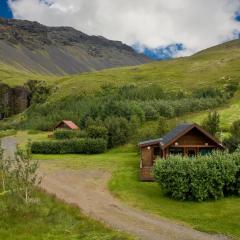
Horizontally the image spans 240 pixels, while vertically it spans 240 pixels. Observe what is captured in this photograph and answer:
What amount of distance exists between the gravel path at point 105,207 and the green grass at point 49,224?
89.7 inches

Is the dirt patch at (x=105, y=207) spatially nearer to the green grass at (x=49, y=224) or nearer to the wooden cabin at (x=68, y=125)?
the green grass at (x=49, y=224)

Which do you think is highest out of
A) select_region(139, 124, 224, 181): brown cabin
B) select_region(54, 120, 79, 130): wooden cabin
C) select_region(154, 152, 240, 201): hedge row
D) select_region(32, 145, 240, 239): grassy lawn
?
select_region(54, 120, 79, 130): wooden cabin

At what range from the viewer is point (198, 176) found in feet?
129

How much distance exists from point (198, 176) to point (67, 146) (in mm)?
41152

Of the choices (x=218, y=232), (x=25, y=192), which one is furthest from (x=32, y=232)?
(x=218, y=232)

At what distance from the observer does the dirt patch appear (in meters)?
28.6

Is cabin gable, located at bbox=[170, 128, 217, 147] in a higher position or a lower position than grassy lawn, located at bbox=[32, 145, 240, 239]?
higher

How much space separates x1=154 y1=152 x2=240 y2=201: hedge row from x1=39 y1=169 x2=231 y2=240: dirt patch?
4.84m

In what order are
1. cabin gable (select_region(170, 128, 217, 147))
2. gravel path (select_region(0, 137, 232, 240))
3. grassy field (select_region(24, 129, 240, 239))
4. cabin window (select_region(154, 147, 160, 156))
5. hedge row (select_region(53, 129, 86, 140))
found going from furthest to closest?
1. hedge row (select_region(53, 129, 86, 140))
2. cabin window (select_region(154, 147, 160, 156))
3. cabin gable (select_region(170, 128, 217, 147))
4. grassy field (select_region(24, 129, 240, 239))
5. gravel path (select_region(0, 137, 232, 240))

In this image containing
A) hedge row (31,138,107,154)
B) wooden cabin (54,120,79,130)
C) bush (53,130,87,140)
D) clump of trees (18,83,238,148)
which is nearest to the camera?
hedge row (31,138,107,154)

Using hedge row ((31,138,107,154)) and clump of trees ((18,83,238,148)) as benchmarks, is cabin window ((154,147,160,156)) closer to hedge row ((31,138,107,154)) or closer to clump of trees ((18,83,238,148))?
clump of trees ((18,83,238,148))

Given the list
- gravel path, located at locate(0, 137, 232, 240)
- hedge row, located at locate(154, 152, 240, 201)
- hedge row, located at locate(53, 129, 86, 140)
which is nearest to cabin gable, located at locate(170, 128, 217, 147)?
gravel path, located at locate(0, 137, 232, 240)

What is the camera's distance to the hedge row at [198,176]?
39.2m

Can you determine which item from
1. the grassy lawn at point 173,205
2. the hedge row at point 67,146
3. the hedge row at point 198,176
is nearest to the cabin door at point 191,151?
the grassy lawn at point 173,205
